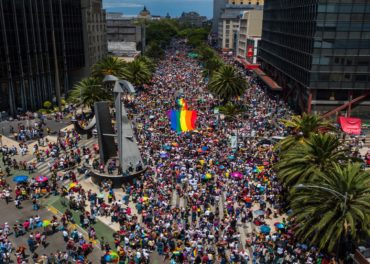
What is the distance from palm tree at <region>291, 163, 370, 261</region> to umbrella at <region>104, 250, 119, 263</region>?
44.6 ft

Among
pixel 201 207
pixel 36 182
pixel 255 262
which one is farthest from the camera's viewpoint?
pixel 36 182

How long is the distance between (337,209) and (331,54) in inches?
1709

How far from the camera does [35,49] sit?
250 ft

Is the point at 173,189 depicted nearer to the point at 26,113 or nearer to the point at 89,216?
the point at 89,216

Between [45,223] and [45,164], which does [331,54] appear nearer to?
[45,164]

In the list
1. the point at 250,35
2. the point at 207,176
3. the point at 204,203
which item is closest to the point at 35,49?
the point at 207,176

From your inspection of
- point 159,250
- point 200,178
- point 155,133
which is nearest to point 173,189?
point 200,178

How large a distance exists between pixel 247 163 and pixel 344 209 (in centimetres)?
2119

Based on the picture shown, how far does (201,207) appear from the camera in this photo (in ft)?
120

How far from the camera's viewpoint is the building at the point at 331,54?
6094 cm

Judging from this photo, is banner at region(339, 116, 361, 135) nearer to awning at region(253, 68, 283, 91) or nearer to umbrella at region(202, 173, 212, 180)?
awning at region(253, 68, 283, 91)

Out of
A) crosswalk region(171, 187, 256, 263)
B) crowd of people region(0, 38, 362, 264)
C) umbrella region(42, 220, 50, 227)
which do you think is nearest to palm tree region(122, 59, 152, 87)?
crowd of people region(0, 38, 362, 264)

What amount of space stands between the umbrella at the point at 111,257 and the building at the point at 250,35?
378ft

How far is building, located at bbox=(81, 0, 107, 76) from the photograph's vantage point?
9969 cm
